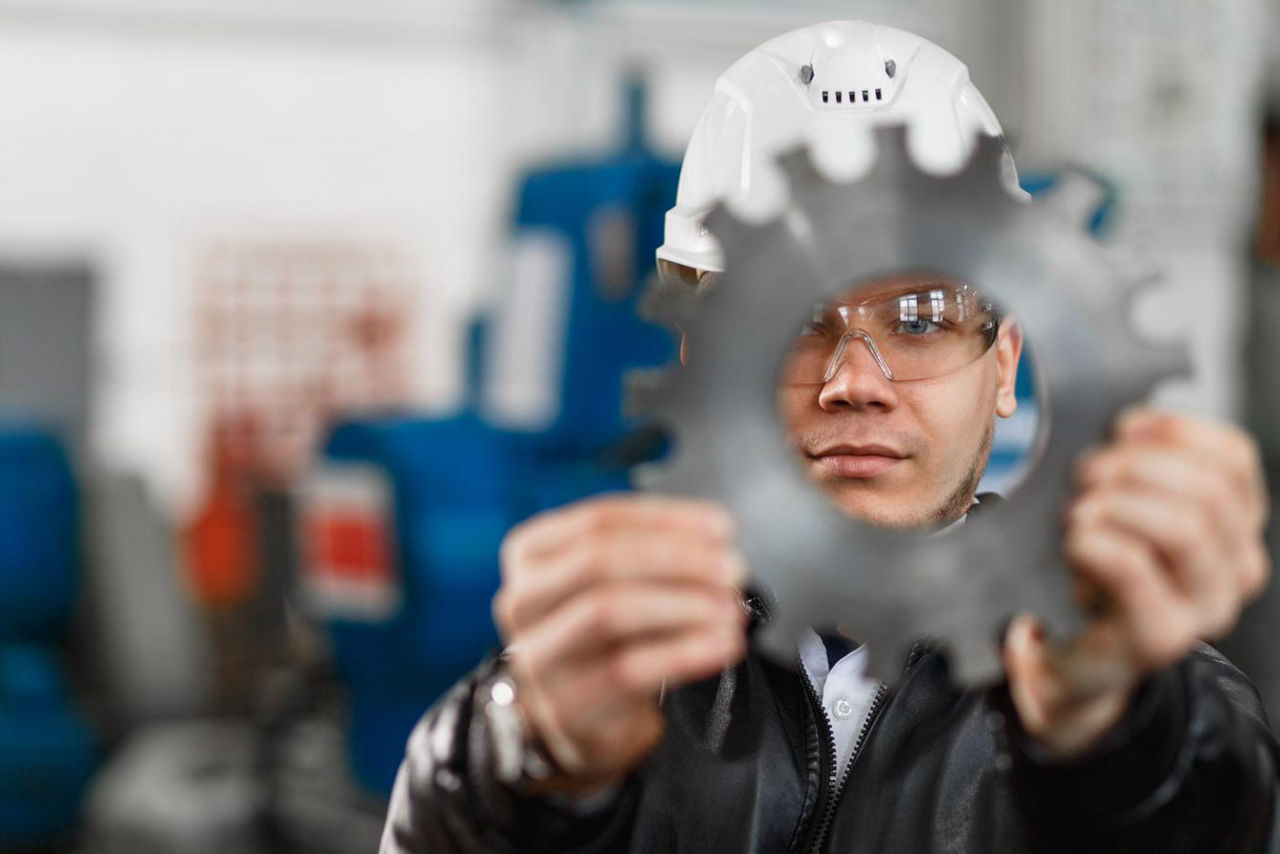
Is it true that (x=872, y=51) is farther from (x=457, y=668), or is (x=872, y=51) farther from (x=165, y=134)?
(x=165, y=134)

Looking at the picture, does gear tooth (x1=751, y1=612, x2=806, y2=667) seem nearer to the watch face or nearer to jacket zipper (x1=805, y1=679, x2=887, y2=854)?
the watch face

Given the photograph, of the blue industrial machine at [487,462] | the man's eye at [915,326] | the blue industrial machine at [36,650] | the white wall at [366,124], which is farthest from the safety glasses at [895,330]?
the white wall at [366,124]

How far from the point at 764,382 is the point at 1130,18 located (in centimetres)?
358

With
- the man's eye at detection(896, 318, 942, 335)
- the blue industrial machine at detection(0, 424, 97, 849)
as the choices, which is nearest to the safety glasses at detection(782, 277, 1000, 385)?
the man's eye at detection(896, 318, 942, 335)

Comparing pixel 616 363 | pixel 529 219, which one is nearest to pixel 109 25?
pixel 529 219

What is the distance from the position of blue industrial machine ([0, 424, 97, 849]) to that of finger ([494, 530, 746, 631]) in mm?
2500

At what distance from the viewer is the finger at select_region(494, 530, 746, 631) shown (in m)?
0.64

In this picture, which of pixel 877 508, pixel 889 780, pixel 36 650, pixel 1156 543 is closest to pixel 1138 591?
pixel 1156 543

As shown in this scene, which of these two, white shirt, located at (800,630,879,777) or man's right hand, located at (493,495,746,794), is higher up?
man's right hand, located at (493,495,746,794)

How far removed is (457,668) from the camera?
2.40 meters

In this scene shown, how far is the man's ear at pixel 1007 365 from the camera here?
0.98 meters

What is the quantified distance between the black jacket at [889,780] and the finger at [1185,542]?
80 mm

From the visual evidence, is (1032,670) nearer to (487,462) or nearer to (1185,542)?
(1185,542)

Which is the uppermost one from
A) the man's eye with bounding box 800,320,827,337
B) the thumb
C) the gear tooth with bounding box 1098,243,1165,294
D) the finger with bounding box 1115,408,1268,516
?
the gear tooth with bounding box 1098,243,1165,294
